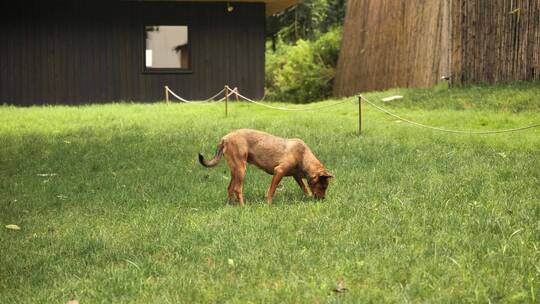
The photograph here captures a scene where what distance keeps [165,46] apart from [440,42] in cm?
964

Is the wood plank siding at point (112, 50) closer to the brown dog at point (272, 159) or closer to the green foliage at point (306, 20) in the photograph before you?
the green foliage at point (306, 20)

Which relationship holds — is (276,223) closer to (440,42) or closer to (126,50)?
(440,42)

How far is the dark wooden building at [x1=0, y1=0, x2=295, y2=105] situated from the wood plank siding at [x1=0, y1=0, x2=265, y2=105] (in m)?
0.03

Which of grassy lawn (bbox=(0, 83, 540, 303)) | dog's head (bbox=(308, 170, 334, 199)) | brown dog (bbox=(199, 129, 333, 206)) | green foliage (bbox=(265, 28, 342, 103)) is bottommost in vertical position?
grassy lawn (bbox=(0, 83, 540, 303))

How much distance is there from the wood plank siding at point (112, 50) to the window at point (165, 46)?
380 mm

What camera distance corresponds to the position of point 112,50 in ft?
78.3

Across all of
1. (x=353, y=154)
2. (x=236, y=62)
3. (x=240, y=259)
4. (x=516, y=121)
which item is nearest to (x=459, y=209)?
(x=240, y=259)

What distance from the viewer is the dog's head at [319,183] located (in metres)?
7.65

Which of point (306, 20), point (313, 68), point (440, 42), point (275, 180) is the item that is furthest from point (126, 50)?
point (306, 20)

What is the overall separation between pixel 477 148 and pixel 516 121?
2.75 m

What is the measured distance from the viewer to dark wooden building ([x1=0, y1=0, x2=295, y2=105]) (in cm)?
2345

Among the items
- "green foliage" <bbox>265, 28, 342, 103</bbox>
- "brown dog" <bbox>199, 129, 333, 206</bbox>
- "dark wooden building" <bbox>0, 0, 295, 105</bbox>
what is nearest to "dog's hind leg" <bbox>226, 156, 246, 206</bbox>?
"brown dog" <bbox>199, 129, 333, 206</bbox>

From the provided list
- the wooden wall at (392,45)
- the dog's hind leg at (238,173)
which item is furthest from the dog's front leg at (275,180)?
the wooden wall at (392,45)

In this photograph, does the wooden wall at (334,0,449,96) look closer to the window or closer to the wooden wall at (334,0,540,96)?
the wooden wall at (334,0,540,96)
